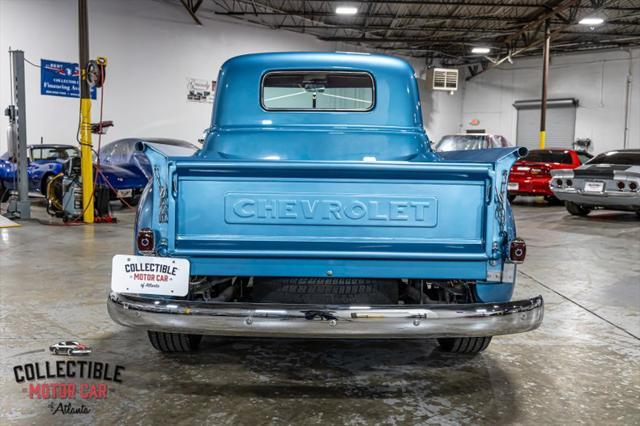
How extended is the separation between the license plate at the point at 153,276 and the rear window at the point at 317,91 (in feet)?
5.11

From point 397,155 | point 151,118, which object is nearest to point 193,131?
point 151,118

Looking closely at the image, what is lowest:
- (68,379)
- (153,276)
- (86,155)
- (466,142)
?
(68,379)

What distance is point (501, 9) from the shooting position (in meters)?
18.3

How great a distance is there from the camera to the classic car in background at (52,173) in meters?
10.7

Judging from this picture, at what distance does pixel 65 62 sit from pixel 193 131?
13.9 feet

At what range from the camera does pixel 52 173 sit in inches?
452

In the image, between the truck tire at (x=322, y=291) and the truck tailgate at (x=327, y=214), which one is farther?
the truck tire at (x=322, y=291)

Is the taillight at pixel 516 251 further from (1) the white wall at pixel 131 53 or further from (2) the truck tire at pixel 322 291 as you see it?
(1) the white wall at pixel 131 53

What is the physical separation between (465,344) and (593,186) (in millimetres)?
7614

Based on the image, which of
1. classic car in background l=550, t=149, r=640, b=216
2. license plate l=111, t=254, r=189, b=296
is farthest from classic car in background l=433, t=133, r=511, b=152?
license plate l=111, t=254, r=189, b=296

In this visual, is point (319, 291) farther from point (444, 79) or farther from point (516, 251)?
point (444, 79)

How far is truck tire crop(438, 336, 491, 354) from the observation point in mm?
3236

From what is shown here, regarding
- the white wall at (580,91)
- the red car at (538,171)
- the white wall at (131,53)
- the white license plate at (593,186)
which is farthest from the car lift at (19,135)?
the white wall at (580,91)

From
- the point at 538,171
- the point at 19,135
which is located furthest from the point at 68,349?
the point at 538,171
